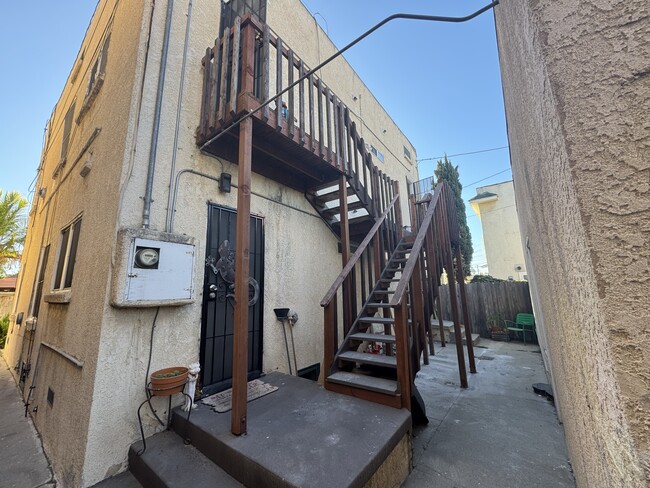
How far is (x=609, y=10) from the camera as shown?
0.53 m

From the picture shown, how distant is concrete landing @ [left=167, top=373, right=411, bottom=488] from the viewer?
175 cm

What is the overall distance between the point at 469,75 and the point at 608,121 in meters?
4.81

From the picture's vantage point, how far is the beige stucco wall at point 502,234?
14.2 meters

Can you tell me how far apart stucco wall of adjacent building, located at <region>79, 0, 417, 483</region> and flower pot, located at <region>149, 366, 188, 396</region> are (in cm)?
16

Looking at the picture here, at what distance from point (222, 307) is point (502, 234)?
16171mm

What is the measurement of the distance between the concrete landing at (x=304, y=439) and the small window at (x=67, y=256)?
2.83m

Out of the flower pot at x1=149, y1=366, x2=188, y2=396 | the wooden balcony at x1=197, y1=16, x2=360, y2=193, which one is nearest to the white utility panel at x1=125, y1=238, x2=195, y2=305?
the flower pot at x1=149, y1=366, x2=188, y2=396

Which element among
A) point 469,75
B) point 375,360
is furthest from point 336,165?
point 375,360

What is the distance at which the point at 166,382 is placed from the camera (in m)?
2.44

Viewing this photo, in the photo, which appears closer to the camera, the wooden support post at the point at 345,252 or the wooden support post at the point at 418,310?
the wooden support post at the point at 418,310

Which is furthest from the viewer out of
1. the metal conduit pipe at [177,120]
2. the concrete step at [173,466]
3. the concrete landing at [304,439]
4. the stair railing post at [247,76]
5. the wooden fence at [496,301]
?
the wooden fence at [496,301]

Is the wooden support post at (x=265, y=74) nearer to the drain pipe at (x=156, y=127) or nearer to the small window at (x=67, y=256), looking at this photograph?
the drain pipe at (x=156, y=127)

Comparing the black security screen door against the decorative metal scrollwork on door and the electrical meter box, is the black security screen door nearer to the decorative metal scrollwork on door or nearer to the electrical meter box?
the decorative metal scrollwork on door

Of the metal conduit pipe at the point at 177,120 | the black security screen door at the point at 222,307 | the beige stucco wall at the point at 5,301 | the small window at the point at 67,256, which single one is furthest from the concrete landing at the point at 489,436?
the beige stucco wall at the point at 5,301
